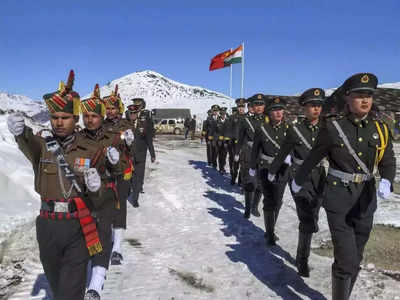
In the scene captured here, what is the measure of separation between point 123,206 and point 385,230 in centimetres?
469

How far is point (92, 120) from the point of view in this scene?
447cm

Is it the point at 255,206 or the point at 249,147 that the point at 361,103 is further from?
the point at 249,147

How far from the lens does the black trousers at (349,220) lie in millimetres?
3307

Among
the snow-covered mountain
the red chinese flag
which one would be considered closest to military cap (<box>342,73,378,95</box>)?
the red chinese flag

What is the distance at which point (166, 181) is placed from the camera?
441 inches

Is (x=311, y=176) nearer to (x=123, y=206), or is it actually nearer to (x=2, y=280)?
(x=123, y=206)

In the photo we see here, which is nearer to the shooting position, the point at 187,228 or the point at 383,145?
the point at 383,145

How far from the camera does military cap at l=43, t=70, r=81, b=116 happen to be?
2953 millimetres

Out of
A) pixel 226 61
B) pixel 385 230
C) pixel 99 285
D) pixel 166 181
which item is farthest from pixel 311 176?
pixel 226 61

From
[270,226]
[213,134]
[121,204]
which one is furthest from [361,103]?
[213,134]

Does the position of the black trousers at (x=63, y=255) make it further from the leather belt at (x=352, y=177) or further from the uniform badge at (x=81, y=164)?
the leather belt at (x=352, y=177)

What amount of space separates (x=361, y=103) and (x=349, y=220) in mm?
1094

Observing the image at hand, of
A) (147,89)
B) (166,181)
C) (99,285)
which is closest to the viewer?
(99,285)

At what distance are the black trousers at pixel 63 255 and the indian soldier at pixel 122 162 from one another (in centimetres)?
135
